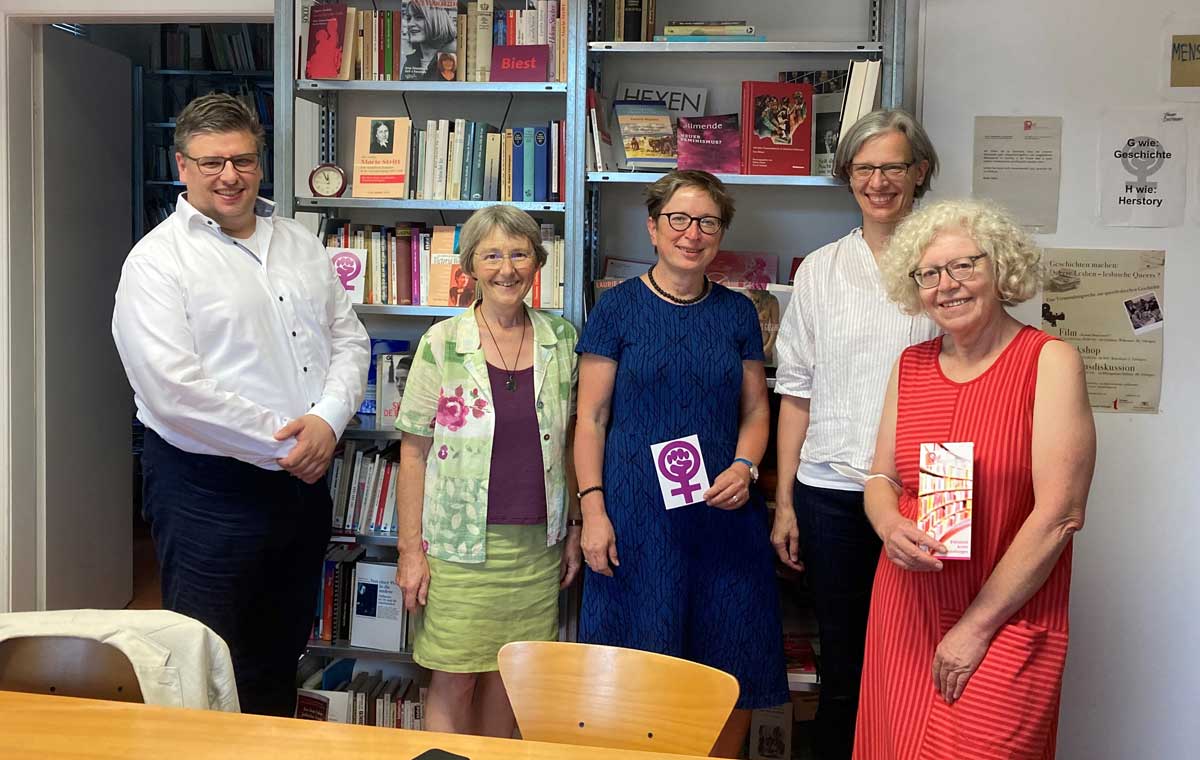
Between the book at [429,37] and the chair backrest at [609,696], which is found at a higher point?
the book at [429,37]

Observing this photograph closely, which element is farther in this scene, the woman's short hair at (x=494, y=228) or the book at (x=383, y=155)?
the book at (x=383, y=155)

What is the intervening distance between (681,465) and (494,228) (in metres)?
0.73

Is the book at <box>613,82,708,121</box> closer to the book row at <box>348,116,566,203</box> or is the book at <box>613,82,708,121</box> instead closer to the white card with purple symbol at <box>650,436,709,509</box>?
the book row at <box>348,116,566,203</box>

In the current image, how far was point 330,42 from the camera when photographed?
3.03m

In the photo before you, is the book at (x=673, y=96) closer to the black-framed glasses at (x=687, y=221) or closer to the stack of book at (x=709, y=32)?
the stack of book at (x=709, y=32)

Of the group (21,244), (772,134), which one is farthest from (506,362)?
(21,244)

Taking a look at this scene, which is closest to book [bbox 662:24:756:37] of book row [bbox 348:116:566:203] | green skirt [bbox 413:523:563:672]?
book row [bbox 348:116:566:203]

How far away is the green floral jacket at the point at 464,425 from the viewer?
8.11 ft

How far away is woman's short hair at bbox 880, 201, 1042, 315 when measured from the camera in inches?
73.2

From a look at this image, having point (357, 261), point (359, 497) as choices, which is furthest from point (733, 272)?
point (359, 497)

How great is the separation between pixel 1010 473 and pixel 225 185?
1785 mm

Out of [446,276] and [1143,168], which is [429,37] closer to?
[446,276]

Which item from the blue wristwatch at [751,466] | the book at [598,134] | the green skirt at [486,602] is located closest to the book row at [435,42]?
the book at [598,134]

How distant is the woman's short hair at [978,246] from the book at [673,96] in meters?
1.31
